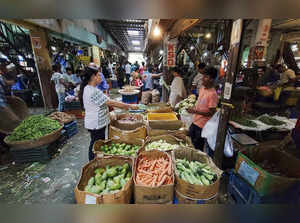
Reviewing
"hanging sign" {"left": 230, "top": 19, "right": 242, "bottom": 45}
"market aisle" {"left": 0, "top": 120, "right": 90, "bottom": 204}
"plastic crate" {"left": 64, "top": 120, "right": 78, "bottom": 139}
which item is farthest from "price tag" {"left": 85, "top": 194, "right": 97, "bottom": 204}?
"plastic crate" {"left": 64, "top": 120, "right": 78, "bottom": 139}

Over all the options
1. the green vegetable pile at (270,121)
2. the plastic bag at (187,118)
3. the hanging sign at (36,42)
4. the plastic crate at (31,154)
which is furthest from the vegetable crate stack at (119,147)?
the hanging sign at (36,42)

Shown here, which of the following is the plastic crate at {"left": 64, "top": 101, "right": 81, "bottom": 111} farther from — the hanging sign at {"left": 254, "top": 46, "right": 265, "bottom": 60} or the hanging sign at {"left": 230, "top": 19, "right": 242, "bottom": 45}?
the hanging sign at {"left": 254, "top": 46, "right": 265, "bottom": 60}

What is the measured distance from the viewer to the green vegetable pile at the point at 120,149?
239cm

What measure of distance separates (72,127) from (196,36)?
11.0 metres

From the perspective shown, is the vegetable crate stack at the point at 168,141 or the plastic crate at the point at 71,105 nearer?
the vegetable crate stack at the point at 168,141

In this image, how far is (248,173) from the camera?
2.05 metres

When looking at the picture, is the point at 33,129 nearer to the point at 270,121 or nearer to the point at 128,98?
the point at 128,98

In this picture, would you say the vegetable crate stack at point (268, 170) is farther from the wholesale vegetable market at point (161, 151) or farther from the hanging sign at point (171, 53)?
the hanging sign at point (171, 53)

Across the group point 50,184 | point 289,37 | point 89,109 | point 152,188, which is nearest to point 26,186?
point 50,184

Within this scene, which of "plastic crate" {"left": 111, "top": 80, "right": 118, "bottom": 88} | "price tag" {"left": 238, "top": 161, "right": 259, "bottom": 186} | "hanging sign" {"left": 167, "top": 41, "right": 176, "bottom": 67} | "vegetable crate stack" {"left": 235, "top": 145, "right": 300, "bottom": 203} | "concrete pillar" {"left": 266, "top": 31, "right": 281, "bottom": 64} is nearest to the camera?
"vegetable crate stack" {"left": 235, "top": 145, "right": 300, "bottom": 203}

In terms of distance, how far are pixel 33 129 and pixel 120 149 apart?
2385 mm

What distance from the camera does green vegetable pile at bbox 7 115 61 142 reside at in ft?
10.4

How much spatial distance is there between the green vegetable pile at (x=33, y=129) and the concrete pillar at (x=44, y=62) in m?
3.78

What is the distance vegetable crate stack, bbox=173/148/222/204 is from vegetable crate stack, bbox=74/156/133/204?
60 centimetres
